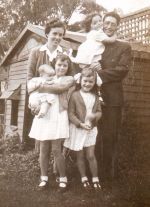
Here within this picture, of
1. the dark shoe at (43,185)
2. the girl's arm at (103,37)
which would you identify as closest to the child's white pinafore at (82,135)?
the dark shoe at (43,185)

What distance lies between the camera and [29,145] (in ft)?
26.7

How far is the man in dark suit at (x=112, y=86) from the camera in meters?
4.12

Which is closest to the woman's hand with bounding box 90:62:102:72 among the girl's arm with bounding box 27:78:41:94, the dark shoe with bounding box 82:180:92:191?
the girl's arm with bounding box 27:78:41:94

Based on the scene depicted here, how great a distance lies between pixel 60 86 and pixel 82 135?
622 mm

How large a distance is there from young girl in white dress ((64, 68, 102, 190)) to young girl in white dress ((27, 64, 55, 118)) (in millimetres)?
296

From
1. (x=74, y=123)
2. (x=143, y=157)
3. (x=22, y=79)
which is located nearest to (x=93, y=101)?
(x=74, y=123)

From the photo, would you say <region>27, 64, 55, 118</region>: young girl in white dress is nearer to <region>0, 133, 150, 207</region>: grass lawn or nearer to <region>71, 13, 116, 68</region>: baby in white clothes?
<region>71, 13, 116, 68</region>: baby in white clothes

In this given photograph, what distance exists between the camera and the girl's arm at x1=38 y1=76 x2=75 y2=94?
3896mm

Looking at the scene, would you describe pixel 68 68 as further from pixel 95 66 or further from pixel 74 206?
pixel 74 206

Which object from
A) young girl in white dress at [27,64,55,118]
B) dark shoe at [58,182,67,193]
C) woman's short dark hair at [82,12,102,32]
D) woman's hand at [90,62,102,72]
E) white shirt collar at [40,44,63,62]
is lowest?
dark shoe at [58,182,67,193]

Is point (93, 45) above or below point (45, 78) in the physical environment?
above

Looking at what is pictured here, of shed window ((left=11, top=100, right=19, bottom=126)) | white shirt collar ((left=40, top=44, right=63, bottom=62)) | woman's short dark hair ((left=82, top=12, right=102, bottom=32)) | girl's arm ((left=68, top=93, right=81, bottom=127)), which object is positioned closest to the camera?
girl's arm ((left=68, top=93, right=81, bottom=127))

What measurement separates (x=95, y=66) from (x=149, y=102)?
4.10 m

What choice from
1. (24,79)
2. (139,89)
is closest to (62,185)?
(139,89)
